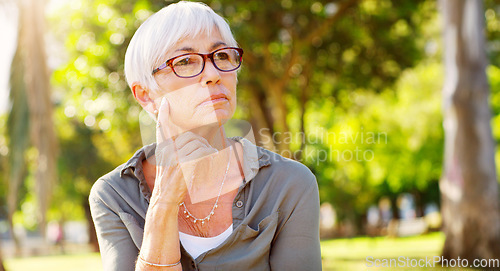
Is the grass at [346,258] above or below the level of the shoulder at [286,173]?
below

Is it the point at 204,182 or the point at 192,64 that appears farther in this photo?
the point at 204,182

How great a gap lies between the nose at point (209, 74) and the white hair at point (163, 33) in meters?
0.14

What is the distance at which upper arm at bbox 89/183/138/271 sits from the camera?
210 cm

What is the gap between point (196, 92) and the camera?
2141mm

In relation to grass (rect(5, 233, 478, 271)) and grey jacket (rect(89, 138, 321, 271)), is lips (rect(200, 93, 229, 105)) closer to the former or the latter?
grey jacket (rect(89, 138, 321, 271))

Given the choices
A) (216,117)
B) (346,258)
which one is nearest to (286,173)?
(216,117)

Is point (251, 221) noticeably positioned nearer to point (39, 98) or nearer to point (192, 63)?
point (192, 63)

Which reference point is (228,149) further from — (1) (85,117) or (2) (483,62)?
(1) (85,117)

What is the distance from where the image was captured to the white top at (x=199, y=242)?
7.06 ft

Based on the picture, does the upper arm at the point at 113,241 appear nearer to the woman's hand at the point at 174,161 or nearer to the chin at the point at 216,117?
the woman's hand at the point at 174,161

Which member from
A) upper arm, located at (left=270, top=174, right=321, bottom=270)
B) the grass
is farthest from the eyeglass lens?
the grass

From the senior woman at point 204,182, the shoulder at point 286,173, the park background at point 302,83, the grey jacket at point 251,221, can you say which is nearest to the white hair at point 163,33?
the senior woman at point 204,182

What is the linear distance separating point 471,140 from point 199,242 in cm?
777

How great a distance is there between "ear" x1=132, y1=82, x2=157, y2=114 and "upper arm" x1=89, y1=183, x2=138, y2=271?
0.43 m
